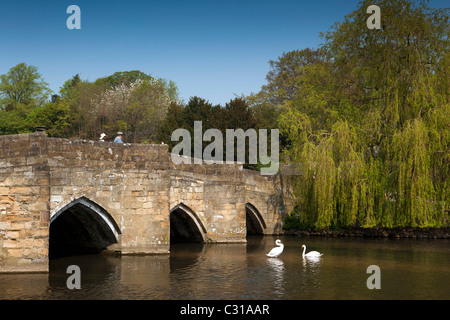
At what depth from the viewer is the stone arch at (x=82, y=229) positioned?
17.2 metres

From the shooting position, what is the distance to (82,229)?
A: 19125 millimetres

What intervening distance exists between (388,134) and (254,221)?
8.06m

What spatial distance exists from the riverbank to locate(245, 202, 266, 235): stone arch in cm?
140

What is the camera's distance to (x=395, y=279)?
13.7 m

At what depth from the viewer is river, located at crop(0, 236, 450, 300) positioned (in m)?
11.9

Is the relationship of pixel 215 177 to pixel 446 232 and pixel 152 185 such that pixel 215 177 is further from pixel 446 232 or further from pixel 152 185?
pixel 446 232

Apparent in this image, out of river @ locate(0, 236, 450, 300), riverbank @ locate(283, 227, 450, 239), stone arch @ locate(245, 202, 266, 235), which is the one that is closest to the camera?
river @ locate(0, 236, 450, 300)

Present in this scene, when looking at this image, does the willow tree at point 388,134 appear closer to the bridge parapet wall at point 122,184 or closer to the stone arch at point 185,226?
the stone arch at point 185,226

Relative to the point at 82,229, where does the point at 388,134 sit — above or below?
above

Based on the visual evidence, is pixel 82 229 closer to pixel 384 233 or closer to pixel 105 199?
pixel 105 199

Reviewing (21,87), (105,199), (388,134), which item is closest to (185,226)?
(105,199)

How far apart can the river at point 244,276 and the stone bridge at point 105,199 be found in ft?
2.51

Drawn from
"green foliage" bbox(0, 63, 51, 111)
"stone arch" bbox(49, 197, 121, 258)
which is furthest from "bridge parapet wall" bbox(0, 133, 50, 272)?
"green foliage" bbox(0, 63, 51, 111)

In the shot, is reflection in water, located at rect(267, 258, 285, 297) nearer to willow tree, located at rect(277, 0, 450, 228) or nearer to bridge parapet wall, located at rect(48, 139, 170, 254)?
bridge parapet wall, located at rect(48, 139, 170, 254)
